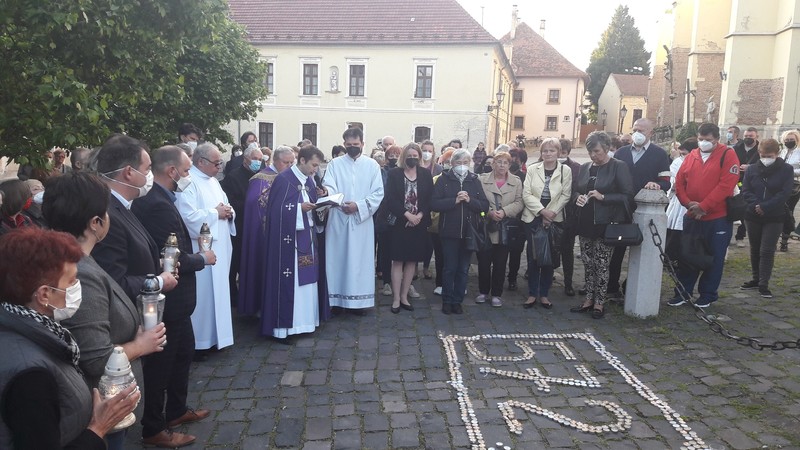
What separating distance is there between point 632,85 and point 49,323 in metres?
64.6

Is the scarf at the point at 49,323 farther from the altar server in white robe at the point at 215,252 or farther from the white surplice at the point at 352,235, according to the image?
the white surplice at the point at 352,235

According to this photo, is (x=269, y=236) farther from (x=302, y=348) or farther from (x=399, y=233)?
(x=399, y=233)

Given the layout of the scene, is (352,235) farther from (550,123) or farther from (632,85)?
(632,85)

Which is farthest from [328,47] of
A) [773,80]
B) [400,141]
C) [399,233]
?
[399,233]

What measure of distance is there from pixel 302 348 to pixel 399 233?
1928 millimetres

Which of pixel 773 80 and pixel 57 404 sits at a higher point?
pixel 773 80

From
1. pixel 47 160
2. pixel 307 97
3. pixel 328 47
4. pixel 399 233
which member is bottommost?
pixel 399 233

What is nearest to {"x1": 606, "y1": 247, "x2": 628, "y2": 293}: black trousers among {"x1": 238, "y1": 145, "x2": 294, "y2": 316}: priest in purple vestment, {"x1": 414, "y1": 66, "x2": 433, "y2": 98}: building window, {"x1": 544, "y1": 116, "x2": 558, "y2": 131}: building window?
{"x1": 238, "y1": 145, "x2": 294, "y2": 316}: priest in purple vestment

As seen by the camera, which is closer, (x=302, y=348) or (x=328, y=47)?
(x=302, y=348)

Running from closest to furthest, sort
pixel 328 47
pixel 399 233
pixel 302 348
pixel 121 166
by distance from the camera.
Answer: pixel 121 166 < pixel 302 348 < pixel 399 233 < pixel 328 47

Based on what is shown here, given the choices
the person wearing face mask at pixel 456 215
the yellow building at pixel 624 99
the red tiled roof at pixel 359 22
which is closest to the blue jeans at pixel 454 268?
the person wearing face mask at pixel 456 215

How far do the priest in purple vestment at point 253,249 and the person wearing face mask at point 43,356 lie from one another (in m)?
4.03

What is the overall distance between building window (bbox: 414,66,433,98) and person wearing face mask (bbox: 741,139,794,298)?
91.4ft

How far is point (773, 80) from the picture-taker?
99.9 feet
